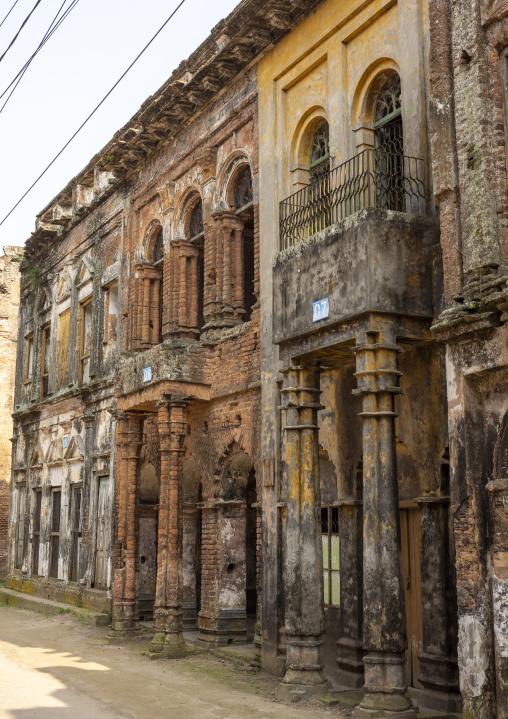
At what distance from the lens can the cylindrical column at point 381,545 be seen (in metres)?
7.59

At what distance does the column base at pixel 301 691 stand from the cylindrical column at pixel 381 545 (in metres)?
1.08

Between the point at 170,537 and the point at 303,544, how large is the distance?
12.0 feet

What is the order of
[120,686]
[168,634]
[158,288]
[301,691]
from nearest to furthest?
[301,691] < [120,686] < [168,634] < [158,288]

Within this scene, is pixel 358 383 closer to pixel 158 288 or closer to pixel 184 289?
pixel 184 289

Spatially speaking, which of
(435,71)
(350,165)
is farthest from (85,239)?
(435,71)

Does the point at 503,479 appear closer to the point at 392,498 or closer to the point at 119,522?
the point at 392,498

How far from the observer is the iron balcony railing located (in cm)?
Result: 885

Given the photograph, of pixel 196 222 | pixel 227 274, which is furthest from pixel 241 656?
pixel 196 222

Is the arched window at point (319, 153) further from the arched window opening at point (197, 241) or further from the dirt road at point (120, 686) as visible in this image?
the dirt road at point (120, 686)

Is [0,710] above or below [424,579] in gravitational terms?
below

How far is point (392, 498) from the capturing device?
7988 millimetres

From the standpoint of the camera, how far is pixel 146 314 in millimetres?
15820

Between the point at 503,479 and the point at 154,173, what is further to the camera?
the point at 154,173

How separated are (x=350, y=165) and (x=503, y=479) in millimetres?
4740
